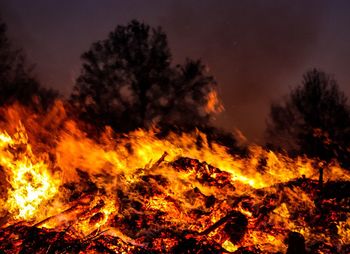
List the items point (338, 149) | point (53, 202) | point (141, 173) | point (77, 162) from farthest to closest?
point (338, 149)
point (77, 162)
point (141, 173)
point (53, 202)

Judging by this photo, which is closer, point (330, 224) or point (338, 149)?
point (330, 224)

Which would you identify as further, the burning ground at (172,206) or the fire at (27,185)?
the fire at (27,185)

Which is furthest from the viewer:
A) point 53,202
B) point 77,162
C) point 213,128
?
point 213,128

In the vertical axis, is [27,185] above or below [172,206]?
below

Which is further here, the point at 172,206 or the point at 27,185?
the point at 27,185

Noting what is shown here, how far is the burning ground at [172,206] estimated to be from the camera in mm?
4945

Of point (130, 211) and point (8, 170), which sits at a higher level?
point (130, 211)

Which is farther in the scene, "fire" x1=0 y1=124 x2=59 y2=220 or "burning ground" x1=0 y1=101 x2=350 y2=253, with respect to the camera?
"fire" x1=0 y1=124 x2=59 y2=220

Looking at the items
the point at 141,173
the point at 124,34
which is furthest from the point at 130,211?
the point at 124,34

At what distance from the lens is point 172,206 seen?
5922mm

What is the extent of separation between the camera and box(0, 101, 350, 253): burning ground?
4945mm

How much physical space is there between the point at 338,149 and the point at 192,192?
1310 centimetres

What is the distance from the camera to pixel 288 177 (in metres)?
7.18

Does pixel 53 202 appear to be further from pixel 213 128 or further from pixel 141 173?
pixel 213 128
